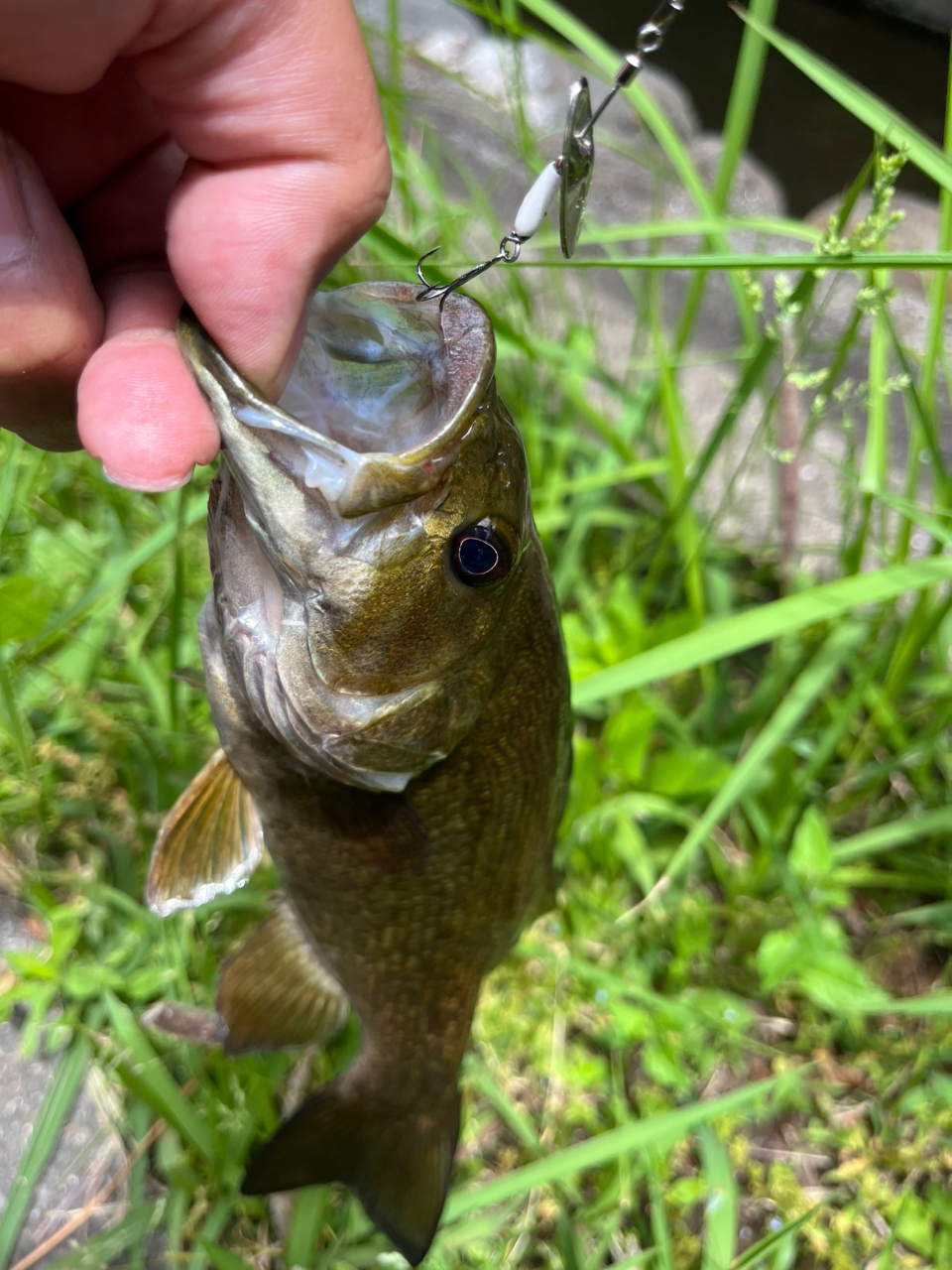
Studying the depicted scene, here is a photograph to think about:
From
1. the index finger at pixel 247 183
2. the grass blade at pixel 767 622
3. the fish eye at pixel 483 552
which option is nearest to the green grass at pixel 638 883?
the grass blade at pixel 767 622

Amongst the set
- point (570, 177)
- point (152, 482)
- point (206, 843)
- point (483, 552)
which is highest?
point (570, 177)

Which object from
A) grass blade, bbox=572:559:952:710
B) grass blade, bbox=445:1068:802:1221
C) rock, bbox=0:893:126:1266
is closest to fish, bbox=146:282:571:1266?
grass blade, bbox=445:1068:802:1221

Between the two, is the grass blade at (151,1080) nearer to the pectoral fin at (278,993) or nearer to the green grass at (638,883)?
the green grass at (638,883)

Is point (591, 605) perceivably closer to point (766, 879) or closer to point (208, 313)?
point (766, 879)

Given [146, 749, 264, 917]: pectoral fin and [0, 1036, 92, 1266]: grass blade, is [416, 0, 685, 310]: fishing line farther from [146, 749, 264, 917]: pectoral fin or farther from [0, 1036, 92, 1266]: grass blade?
[0, 1036, 92, 1266]: grass blade

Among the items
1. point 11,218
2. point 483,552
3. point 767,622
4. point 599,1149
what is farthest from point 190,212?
point 599,1149

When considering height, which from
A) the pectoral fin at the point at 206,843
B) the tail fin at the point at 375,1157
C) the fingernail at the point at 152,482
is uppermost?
the fingernail at the point at 152,482

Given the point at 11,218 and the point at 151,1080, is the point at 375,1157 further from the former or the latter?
the point at 11,218
